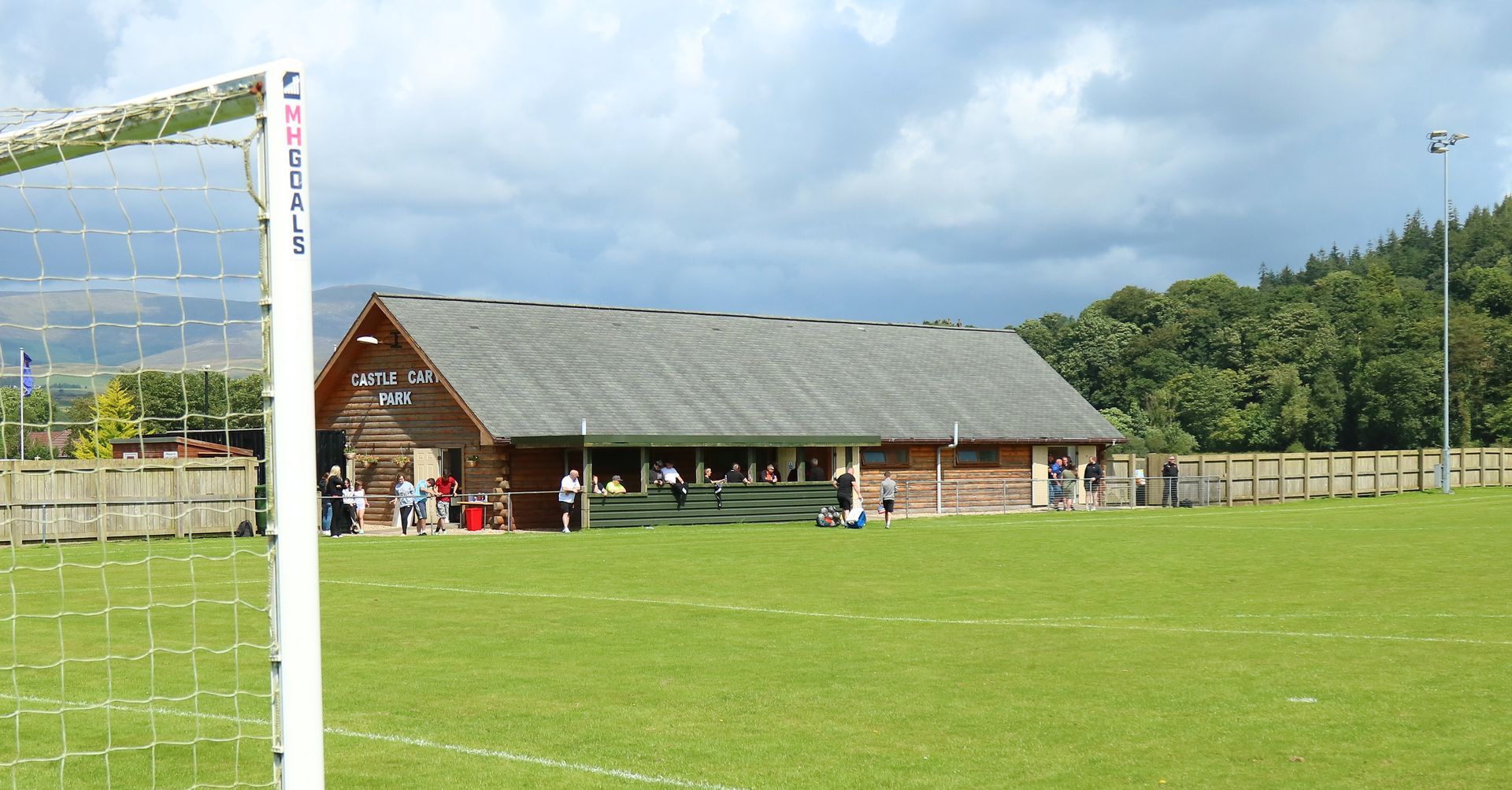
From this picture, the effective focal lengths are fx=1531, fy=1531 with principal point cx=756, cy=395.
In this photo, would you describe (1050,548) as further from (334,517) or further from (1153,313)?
(1153,313)

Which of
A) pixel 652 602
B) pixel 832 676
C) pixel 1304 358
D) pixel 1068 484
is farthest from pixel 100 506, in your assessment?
pixel 1304 358

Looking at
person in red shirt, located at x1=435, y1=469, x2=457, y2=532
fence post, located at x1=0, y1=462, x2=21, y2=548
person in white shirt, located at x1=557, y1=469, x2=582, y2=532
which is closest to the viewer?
fence post, located at x1=0, y1=462, x2=21, y2=548

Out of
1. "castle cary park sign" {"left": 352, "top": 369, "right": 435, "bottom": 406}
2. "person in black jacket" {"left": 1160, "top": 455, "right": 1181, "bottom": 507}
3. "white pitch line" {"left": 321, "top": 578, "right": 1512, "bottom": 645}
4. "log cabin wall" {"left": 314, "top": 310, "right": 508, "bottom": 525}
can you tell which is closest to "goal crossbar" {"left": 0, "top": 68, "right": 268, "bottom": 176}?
"white pitch line" {"left": 321, "top": 578, "right": 1512, "bottom": 645}

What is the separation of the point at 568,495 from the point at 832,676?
2528 centimetres

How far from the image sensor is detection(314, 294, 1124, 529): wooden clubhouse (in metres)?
40.0

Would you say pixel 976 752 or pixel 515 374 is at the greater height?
pixel 515 374

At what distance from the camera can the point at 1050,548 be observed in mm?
27828

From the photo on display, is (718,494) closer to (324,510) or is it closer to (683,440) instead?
(683,440)

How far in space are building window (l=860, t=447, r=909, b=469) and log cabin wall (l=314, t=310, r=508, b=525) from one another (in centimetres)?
1212

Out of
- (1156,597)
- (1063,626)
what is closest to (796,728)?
(1063,626)

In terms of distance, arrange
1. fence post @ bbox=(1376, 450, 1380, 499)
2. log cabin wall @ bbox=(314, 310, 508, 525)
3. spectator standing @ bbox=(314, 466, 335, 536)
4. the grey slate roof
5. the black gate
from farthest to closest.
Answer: fence post @ bbox=(1376, 450, 1380, 499), the black gate, the grey slate roof, log cabin wall @ bbox=(314, 310, 508, 525), spectator standing @ bbox=(314, 466, 335, 536)

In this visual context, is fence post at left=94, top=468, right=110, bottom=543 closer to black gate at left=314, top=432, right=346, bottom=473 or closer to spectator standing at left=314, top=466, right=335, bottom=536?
spectator standing at left=314, top=466, right=335, bottom=536

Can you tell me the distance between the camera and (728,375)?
47.4 metres

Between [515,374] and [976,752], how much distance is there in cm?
3344
